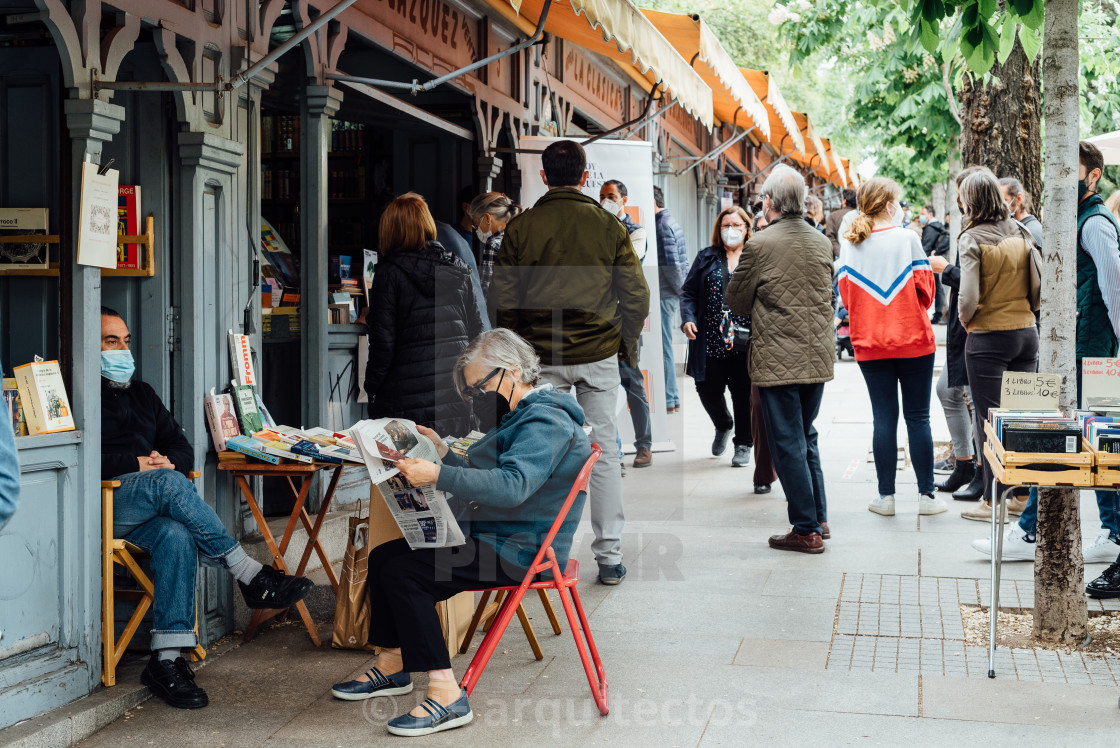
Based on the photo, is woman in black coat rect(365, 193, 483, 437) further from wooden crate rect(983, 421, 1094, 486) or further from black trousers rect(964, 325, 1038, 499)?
black trousers rect(964, 325, 1038, 499)

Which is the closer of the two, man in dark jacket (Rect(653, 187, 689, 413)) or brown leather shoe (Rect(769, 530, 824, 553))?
brown leather shoe (Rect(769, 530, 824, 553))

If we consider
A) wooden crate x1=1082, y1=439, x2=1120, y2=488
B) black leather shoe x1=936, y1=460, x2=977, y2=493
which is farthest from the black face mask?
black leather shoe x1=936, y1=460, x2=977, y2=493

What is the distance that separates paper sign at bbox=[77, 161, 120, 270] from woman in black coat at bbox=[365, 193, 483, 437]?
1.60m

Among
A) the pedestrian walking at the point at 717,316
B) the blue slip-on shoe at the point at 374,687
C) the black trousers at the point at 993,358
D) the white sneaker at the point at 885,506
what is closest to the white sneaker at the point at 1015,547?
the black trousers at the point at 993,358

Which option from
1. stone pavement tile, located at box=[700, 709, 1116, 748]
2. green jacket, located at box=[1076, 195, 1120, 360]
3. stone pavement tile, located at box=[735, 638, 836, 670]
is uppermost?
green jacket, located at box=[1076, 195, 1120, 360]

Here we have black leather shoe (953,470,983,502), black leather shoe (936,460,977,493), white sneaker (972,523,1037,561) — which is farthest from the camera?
black leather shoe (936,460,977,493)

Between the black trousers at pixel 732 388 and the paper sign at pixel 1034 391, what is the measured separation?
3.53 metres

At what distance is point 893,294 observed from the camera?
659 centimetres

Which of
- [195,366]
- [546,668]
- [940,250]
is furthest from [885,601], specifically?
[940,250]

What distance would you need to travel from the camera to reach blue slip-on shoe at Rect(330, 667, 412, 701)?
4.06 meters

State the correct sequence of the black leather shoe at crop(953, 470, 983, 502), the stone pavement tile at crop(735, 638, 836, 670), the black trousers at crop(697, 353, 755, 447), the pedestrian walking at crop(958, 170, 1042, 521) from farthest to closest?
the black trousers at crop(697, 353, 755, 447)
the black leather shoe at crop(953, 470, 983, 502)
the pedestrian walking at crop(958, 170, 1042, 521)
the stone pavement tile at crop(735, 638, 836, 670)

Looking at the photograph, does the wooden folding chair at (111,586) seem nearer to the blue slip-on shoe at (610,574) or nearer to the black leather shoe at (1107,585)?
the blue slip-on shoe at (610,574)

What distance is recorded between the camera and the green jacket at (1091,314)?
610cm

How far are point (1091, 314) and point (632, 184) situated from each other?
320 cm
